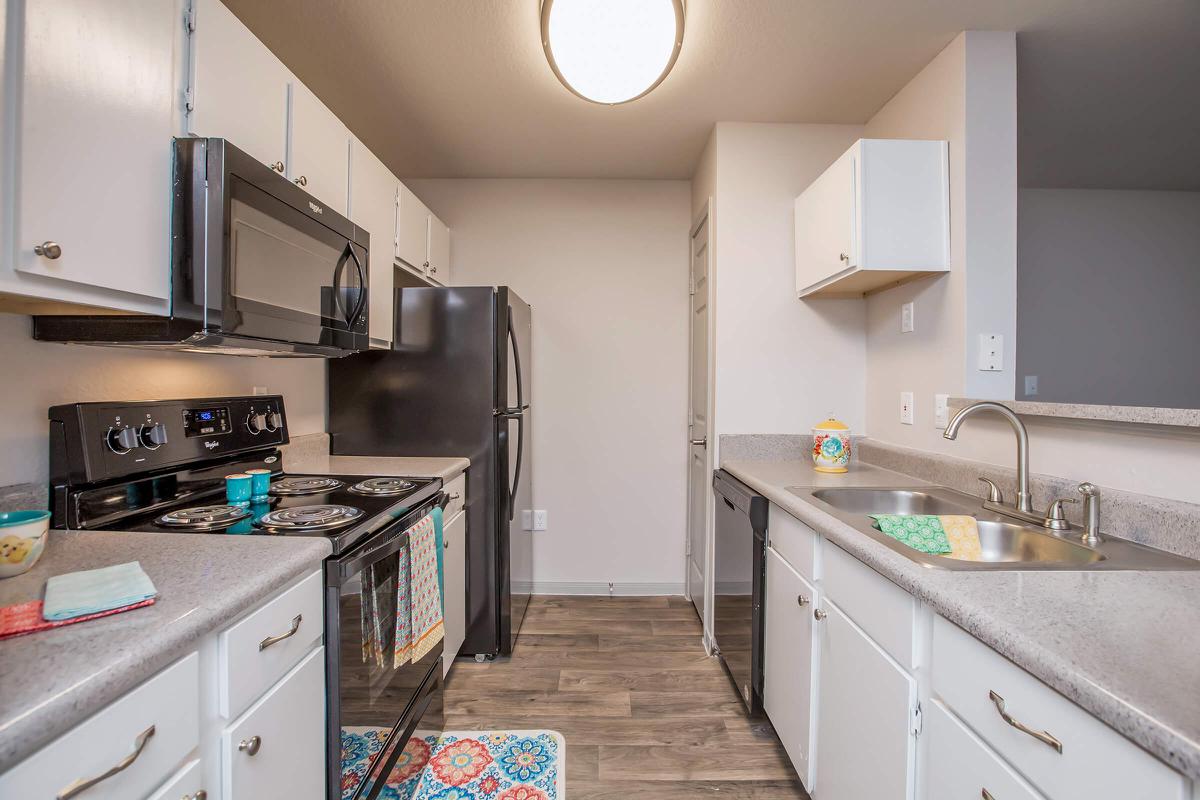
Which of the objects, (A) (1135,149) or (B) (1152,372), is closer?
(A) (1135,149)

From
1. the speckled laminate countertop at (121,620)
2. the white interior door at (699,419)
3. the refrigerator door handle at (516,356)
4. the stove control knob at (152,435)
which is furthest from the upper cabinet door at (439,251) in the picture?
the speckled laminate countertop at (121,620)

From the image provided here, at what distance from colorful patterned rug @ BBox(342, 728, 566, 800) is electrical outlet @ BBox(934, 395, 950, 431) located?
1.69 meters

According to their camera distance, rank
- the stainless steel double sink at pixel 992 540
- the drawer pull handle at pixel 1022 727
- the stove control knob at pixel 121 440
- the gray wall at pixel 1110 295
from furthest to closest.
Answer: the gray wall at pixel 1110 295, the stove control knob at pixel 121 440, the stainless steel double sink at pixel 992 540, the drawer pull handle at pixel 1022 727

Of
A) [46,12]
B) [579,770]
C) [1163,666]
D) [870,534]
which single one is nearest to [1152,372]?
[870,534]

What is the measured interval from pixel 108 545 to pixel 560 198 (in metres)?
2.62

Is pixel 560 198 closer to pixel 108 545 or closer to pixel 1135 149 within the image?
pixel 108 545

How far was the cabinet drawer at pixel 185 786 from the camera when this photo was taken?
675 mm

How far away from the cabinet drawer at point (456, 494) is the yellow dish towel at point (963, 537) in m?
1.60

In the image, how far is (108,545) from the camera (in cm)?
102

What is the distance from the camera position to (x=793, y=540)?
5.03ft

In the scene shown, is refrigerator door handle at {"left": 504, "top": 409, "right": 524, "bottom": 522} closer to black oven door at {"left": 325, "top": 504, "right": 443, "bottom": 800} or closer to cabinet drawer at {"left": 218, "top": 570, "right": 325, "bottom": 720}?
black oven door at {"left": 325, "top": 504, "right": 443, "bottom": 800}

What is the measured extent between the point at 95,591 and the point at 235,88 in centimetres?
114

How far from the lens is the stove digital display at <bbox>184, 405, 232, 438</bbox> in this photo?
144 cm

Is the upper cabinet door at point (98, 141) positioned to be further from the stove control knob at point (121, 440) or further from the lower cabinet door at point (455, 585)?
the lower cabinet door at point (455, 585)
